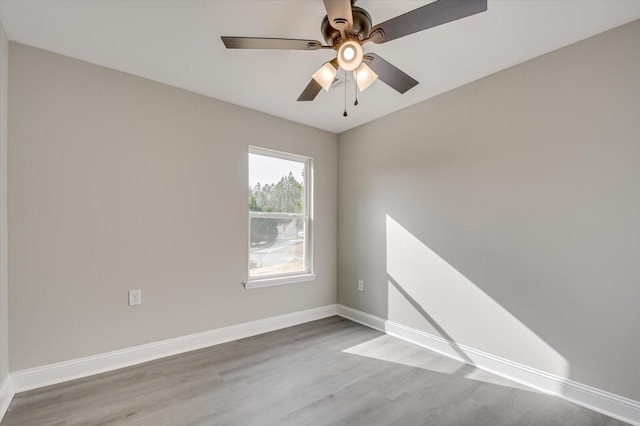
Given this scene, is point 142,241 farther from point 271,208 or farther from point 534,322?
point 534,322

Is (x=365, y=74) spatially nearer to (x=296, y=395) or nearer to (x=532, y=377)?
(x=296, y=395)

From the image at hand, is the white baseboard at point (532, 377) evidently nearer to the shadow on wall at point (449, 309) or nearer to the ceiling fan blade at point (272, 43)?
the shadow on wall at point (449, 309)

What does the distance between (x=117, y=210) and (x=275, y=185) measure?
1.66 metres

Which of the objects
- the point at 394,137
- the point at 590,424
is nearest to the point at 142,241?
the point at 394,137

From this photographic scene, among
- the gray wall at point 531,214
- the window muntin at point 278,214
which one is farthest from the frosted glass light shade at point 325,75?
the window muntin at point 278,214

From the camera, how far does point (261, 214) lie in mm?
3498

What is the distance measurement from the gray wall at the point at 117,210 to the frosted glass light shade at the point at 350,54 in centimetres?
184

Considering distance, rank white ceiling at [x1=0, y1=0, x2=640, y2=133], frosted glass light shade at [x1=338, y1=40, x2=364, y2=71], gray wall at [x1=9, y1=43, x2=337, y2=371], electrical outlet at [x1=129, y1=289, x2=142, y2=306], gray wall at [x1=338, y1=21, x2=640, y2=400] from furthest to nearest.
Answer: electrical outlet at [x1=129, y1=289, x2=142, y2=306] < gray wall at [x1=9, y1=43, x2=337, y2=371] < gray wall at [x1=338, y1=21, x2=640, y2=400] < white ceiling at [x1=0, y1=0, x2=640, y2=133] < frosted glass light shade at [x1=338, y1=40, x2=364, y2=71]

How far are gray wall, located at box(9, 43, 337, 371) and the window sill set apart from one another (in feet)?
0.29

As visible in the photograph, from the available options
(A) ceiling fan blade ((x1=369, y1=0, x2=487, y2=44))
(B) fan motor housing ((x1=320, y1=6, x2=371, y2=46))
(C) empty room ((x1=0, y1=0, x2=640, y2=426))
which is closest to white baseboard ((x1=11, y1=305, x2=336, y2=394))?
(C) empty room ((x1=0, y1=0, x2=640, y2=426))

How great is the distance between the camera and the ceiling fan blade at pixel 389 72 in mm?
1872

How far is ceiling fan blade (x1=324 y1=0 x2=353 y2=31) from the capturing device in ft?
4.60

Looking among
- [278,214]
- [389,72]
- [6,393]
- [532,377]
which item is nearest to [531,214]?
Answer: [532,377]

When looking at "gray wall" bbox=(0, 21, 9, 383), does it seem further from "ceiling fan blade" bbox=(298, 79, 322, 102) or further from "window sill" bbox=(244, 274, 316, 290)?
"ceiling fan blade" bbox=(298, 79, 322, 102)
